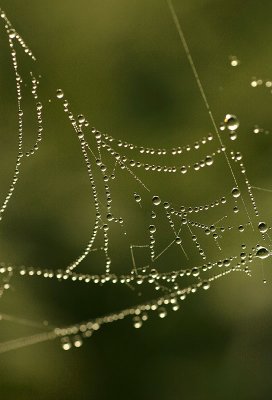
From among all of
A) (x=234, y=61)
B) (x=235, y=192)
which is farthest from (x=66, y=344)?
(x=234, y=61)

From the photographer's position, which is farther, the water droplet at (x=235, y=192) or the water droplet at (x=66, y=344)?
the water droplet at (x=235, y=192)

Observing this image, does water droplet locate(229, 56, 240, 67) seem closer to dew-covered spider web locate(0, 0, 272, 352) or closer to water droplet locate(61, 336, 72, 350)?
dew-covered spider web locate(0, 0, 272, 352)

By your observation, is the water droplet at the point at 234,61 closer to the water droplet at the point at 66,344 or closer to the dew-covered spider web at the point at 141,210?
the dew-covered spider web at the point at 141,210

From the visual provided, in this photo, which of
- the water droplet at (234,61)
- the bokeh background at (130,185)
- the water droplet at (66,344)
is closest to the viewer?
the water droplet at (66,344)

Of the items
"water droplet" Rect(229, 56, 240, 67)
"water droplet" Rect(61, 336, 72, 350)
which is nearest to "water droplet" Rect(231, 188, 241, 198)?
"water droplet" Rect(229, 56, 240, 67)

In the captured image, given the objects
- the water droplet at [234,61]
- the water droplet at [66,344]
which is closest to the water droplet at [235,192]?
the water droplet at [234,61]

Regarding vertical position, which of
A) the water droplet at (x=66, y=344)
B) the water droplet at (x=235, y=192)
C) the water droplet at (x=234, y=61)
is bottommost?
the water droplet at (x=66, y=344)

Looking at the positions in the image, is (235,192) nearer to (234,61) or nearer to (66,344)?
(234,61)

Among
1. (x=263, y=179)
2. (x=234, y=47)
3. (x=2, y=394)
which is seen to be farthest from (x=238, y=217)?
(x=2, y=394)
